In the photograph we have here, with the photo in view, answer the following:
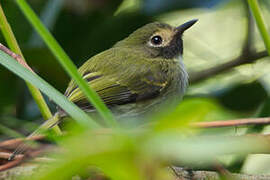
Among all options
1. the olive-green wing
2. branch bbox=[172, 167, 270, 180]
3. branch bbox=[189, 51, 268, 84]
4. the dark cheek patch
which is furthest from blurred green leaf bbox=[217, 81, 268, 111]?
branch bbox=[172, 167, 270, 180]

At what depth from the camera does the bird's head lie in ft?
10.9

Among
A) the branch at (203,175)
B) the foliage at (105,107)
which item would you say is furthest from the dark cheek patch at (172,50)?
the branch at (203,175)

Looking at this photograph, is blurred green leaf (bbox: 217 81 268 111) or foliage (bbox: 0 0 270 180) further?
blurred green leaf (bbox: 217 81 268 111)

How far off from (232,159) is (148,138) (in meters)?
1.99

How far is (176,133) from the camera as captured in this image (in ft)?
2.19

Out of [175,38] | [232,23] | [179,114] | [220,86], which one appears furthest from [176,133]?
[232,23]

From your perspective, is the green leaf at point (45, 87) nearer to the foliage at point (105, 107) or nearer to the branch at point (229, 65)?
the foliage at point (105, 107)

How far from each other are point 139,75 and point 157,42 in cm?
56

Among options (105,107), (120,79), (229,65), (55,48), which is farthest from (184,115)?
(229,65)

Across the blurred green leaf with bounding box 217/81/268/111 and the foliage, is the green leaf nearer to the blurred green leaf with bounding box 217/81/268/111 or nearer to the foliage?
the foliage

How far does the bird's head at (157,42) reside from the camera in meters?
3.32

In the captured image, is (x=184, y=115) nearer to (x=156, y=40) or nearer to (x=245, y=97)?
(x=245, y=97)

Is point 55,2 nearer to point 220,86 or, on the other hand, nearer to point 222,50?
point 220,86

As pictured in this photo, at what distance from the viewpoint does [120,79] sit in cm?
286
